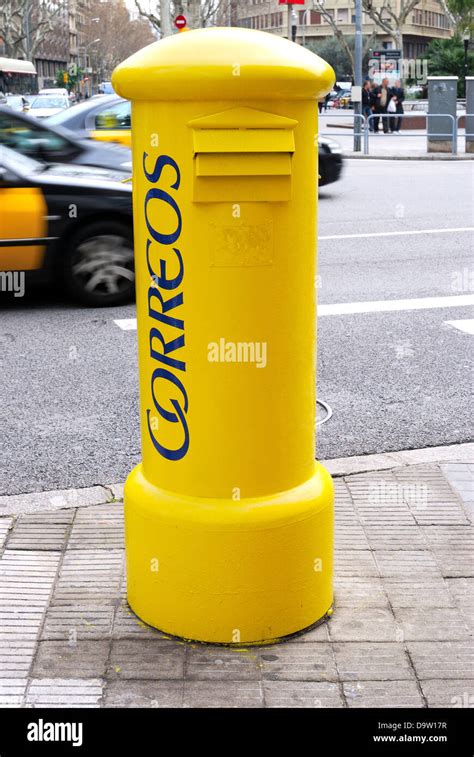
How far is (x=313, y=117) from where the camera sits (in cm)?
300

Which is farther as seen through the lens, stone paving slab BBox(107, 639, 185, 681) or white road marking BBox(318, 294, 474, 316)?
white road marking BBox(318, 294, 474, 316)

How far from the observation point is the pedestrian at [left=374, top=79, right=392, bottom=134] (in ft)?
110

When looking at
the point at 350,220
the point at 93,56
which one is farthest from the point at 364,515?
the point at 93,56

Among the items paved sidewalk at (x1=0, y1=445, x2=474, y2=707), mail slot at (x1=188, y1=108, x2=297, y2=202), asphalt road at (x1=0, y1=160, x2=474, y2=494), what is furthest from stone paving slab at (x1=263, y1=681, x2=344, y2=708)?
asphalt road at (x1=0, y1=160, x2=474, y2=494)

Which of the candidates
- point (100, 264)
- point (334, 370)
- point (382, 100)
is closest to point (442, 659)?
point (334, 370)

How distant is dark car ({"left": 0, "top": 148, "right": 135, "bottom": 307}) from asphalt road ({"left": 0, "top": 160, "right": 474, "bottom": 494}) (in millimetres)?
251

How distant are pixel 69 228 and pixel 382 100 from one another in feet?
93.7

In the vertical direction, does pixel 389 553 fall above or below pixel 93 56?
below

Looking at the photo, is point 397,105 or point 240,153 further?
point 397,105

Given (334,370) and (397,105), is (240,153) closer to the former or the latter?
(334,370)

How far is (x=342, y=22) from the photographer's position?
106250mm

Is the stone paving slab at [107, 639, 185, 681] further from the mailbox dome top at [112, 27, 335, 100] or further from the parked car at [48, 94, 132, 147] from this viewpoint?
the parked car at [48, 94, 132, 147]
